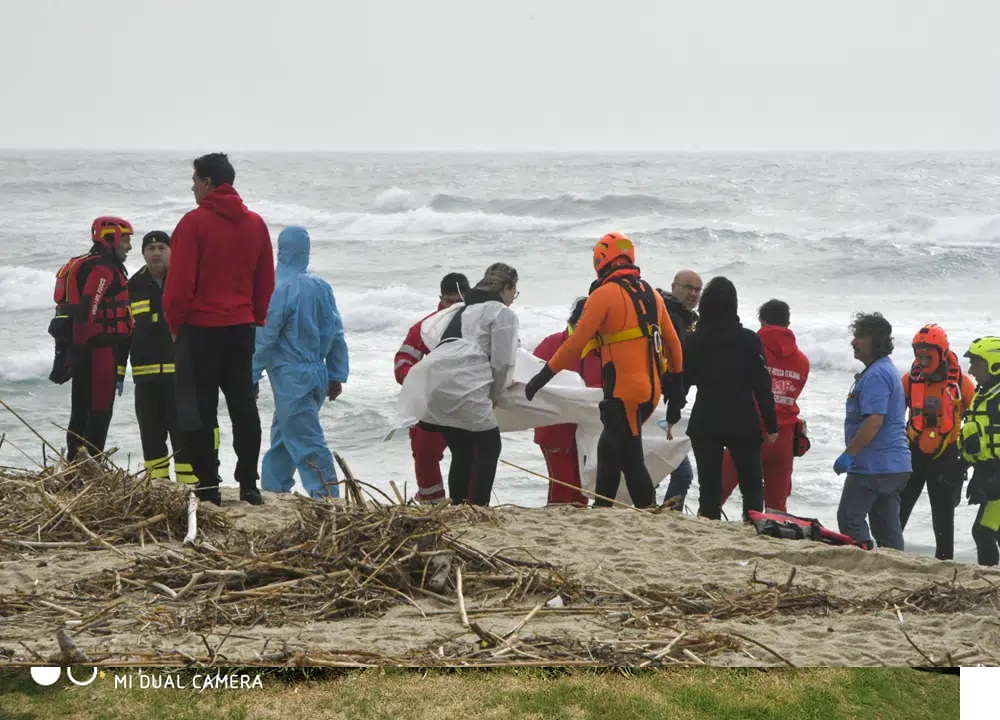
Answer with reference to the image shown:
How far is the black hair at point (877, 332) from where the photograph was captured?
590 centimetres

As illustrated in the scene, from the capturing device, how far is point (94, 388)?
6.22 metres

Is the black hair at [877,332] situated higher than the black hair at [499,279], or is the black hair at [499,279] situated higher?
the black hair at [499,279]

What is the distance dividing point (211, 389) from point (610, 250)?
183cm

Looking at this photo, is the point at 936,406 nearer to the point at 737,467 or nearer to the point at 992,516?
the point at 992,516

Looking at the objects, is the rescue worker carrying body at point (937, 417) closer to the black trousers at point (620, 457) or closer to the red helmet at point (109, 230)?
the black trousers at point (620, 457)

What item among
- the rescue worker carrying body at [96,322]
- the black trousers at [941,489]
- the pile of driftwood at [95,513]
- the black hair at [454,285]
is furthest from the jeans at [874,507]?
the rescue worker carrying body at [96,322]

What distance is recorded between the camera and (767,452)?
642 cm

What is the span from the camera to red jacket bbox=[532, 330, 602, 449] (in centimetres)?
654

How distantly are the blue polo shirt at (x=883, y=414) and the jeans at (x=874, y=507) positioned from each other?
0.07 metres

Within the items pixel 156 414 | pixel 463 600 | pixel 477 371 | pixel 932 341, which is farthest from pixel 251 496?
pixel 932 341

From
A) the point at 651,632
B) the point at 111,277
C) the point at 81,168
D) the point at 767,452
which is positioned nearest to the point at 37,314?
the point at 81,168

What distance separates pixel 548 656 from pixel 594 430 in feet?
9.73

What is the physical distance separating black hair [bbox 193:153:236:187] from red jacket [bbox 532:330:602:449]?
198cm

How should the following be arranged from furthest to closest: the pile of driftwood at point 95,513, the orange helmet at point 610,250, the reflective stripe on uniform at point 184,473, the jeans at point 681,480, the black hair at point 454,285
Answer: the jeans at point 681,480 < the black hair at point 454,285 < the orange helmet at point 610,250 < the reflective stripe on uniform at point 184,473 < the pile of driftwood at point 95,513
